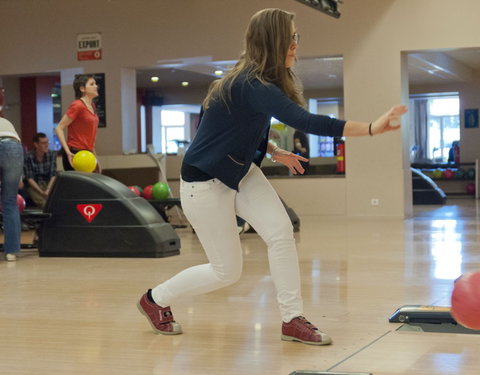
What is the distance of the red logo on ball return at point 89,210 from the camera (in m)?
6.05

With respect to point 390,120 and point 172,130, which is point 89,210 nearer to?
point 390,120

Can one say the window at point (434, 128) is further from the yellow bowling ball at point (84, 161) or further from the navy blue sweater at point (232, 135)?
the navy blue sweater at point (232, 135)

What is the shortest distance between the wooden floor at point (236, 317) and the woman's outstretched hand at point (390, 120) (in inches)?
31.2

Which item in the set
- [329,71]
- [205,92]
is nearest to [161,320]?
[329,71]

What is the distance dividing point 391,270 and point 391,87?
5.76 meters

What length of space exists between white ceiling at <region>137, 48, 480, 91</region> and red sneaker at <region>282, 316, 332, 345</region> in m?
8.63

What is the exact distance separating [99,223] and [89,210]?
0.13 metres

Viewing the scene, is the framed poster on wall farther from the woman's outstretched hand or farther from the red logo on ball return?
the woman's outstretched hand

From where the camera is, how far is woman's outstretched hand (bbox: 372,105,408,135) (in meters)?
2.47

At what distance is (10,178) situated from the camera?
19.0 ft

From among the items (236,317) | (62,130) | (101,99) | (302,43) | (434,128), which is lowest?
(236,317)

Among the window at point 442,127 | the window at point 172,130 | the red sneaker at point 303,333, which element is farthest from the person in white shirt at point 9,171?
the window at point 172,130

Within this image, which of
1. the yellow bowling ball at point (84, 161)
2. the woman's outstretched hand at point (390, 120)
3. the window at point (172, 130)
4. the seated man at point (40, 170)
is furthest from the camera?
the window at point (172, 130)

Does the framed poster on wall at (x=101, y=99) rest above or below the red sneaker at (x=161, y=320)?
above
